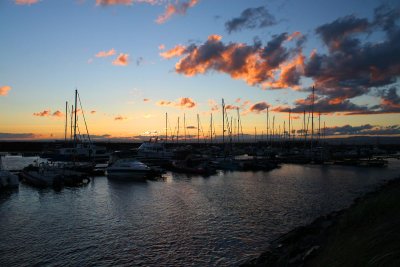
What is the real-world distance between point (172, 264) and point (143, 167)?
34.7 metres

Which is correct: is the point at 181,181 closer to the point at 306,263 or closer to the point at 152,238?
the point at 152,238

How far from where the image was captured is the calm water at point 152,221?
17422mm

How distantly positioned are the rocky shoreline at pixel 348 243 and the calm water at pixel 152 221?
1.77 m

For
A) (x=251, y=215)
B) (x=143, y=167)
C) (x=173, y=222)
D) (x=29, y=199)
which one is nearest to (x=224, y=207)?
(x=251, y=215)

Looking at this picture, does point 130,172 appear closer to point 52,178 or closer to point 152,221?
point 52,178

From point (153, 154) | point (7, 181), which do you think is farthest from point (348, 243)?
point (153, 154)

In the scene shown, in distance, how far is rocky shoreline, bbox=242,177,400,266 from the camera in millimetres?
9211

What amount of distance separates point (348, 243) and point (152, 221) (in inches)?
595

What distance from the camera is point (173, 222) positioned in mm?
24109

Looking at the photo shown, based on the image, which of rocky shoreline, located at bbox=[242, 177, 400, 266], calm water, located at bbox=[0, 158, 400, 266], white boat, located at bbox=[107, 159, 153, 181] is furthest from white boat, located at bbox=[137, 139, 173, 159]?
rocky shoreline, located at bbox=[242, 177, 400, 266]

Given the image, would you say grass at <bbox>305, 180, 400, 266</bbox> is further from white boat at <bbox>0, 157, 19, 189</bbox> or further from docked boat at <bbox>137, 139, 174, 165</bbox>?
docked boat at <bbox>137, 139, 174, 165</bbox>

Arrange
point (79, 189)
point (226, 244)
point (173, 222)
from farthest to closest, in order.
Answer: point (79, 189), point (173, 222), point (226, 244)

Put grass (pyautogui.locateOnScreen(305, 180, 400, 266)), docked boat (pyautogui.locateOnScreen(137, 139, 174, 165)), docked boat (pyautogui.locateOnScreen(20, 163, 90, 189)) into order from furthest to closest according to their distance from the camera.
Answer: docked boat (pyautogui.locateOnScreen(137, 139, 174, 165)) → docked boat (pyautogui.locateOnScreen(20, 163, 90, 189)) → grass (pyautogui.locateOnScreen(305, 180, 400, 266))

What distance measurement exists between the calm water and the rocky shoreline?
1.77m
